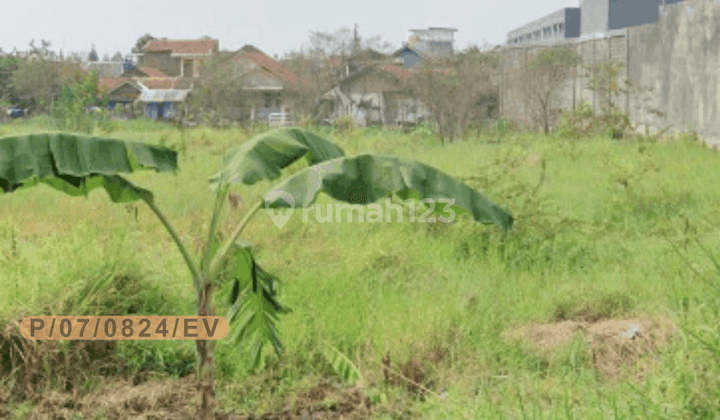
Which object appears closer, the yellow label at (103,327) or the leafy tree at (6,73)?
the yellow label at (103,327)

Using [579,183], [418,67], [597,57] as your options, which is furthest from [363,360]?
[418,67]

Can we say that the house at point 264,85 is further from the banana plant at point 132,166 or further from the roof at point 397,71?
the banana plant at point 132,166

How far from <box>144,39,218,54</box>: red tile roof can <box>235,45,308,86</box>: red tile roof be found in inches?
270

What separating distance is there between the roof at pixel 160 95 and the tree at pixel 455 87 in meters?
16.3

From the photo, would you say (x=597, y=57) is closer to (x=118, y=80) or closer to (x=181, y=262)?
(x=181, y=262)

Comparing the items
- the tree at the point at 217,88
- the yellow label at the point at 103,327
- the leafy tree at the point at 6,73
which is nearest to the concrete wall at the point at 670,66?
the yellow label at the point at 103,327

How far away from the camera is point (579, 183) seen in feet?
31.0

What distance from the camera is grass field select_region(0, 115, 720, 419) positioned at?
325 centimetres

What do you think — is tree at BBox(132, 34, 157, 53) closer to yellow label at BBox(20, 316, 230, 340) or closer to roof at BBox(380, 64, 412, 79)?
Answer: roof at BBox(380, 64, 412, 79)

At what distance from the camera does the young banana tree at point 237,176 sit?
2.85m

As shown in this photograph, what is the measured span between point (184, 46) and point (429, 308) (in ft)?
150

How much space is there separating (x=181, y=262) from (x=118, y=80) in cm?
3883

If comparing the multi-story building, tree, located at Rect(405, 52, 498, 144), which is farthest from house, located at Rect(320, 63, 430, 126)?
the multi-story building

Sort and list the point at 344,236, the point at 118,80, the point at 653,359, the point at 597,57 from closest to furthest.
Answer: the point at 653,359, the point at 344,236, the point at 597,57, the point at 118,80
